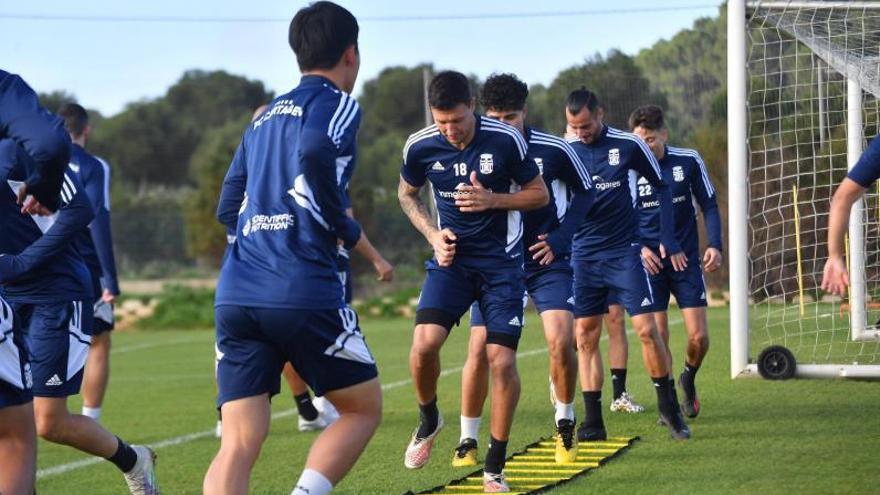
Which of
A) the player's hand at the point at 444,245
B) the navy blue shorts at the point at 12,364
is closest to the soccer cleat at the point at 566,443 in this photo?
the player's hand at the point at 444,245

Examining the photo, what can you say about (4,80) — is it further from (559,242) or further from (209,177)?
(209,177)

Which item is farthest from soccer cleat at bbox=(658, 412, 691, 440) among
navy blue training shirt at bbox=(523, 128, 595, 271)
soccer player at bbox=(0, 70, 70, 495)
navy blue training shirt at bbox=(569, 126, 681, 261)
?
soccer player at bbox=(0, 70, 70, 495)

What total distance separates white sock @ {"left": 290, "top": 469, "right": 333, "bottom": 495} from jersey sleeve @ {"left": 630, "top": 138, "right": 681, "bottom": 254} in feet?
16.6

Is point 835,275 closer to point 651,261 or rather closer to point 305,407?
point 651,261

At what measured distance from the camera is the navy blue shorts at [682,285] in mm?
10797

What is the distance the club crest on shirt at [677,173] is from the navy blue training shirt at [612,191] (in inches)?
51.2

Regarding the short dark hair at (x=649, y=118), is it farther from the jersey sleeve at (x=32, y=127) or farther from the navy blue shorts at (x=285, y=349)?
the jersey sleeve at (x=32, y=127)

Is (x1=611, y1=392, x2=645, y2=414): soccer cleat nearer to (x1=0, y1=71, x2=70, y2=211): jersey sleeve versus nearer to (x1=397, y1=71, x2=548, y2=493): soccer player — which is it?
(x1=397, y1=71, x2=548, y2=493): soccer player

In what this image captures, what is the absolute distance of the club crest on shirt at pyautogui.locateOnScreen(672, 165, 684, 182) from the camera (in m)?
11.1

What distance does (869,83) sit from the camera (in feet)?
39.5

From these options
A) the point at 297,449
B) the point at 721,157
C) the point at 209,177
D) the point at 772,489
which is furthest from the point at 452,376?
the point at 209,177

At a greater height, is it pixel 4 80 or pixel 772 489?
pixel 4 80

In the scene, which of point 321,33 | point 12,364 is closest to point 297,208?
point 321,33

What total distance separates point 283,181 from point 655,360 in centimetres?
501
